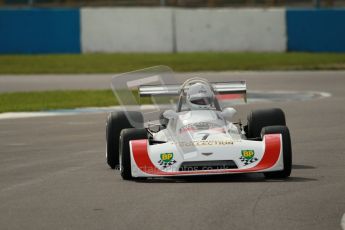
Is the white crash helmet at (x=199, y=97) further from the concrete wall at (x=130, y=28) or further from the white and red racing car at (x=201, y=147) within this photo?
the concrete wall at (x=130, y=28)

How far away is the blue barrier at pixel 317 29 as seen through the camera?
117 ft

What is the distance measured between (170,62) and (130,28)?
11.0 ft

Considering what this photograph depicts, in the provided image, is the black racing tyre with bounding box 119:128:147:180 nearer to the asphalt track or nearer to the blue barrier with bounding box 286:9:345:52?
the asphalt track

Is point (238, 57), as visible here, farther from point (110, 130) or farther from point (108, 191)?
point (108, 191)

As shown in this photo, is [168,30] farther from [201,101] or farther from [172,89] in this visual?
[201,101]

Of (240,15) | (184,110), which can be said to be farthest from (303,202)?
(240,15)

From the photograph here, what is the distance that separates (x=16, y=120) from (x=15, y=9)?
1868cm

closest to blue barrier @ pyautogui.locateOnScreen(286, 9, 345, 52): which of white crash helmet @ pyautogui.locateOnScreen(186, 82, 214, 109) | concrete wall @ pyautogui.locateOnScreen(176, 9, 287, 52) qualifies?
concrete wall @ pyautogui.locateOnScreen(176, 9, 287, 52)

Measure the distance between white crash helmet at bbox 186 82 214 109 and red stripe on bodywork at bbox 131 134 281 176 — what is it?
49.1 inches

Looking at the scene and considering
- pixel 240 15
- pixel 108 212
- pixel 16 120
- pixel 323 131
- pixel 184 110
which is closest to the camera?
pixel 108 212

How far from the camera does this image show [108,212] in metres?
9.87

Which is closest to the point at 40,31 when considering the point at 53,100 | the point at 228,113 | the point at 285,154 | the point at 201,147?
the point at 53,100

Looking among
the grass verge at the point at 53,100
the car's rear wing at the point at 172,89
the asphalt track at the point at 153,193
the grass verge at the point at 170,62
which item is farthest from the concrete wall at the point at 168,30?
→ the car's rear wing at the point at 172,89

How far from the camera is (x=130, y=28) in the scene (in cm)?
3772
